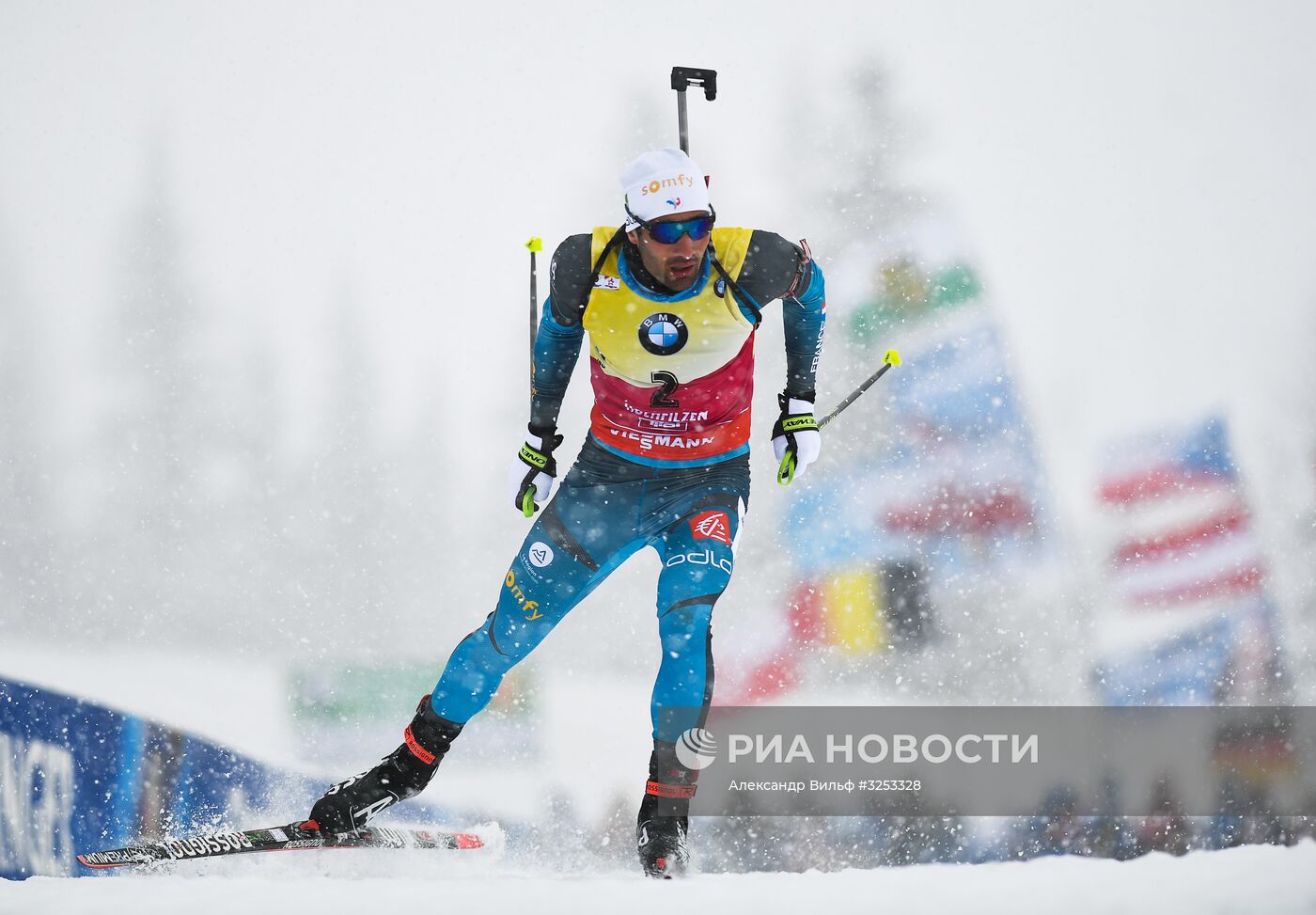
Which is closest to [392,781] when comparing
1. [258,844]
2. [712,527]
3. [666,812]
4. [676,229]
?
[258,844]

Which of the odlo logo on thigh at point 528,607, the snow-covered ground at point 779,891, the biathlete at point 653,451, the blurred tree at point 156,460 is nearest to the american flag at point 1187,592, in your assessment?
the snow-covered ground at point 779,891

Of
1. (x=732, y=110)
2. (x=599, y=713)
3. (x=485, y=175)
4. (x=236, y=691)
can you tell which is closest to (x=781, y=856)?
(x=599, y=713)

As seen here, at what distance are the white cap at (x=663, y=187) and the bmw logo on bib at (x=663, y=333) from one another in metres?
0.33

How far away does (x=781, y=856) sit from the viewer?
32.5ft

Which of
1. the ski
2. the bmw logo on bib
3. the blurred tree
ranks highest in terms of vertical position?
the blurred tree

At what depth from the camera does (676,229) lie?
356cm

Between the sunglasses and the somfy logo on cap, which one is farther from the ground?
the sunglasses

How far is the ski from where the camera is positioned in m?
4.04

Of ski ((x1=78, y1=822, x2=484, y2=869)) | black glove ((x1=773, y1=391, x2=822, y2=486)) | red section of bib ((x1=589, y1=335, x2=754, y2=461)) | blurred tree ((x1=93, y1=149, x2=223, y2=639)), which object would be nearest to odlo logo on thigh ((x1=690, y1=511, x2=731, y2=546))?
red section of bib ((x1=589, y1=335, x2=754, y2=461))

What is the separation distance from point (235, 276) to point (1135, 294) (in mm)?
13949

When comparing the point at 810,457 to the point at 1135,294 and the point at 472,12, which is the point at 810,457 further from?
the point at 472,12

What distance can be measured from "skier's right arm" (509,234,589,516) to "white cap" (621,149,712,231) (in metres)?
0.26

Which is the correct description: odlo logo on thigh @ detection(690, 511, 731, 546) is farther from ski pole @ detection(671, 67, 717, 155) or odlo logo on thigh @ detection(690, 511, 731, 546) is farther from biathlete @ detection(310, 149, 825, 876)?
ski pole @ detection(671, 67, 717, 155)

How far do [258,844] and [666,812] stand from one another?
67.4 inches
